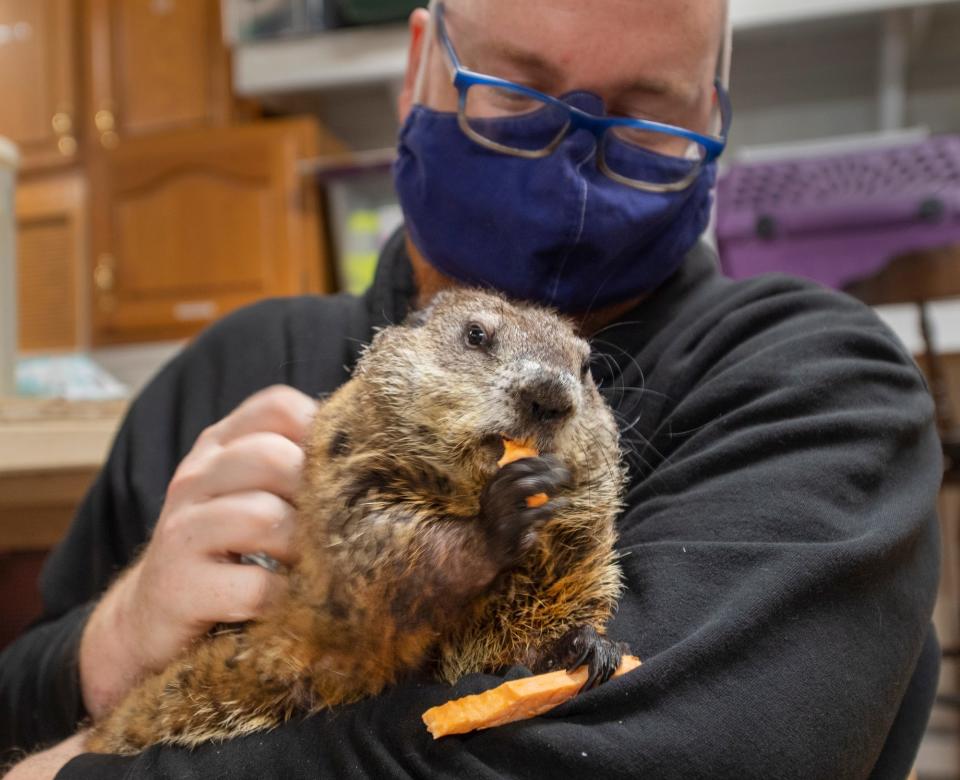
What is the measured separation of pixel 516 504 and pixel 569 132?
657mm

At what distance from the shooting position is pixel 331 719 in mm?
894

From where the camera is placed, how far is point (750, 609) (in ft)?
2.74

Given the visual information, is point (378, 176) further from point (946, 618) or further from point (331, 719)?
point (331, 719)

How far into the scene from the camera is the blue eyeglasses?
1275 mm

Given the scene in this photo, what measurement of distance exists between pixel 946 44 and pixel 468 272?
434 cm

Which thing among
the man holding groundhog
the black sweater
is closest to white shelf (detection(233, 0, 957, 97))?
the man holding groundhog

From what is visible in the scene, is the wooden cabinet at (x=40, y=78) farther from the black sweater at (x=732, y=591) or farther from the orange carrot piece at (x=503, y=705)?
the orange carrot piece at (x=503, y=705)

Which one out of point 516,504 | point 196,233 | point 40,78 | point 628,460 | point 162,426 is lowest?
point 196,233

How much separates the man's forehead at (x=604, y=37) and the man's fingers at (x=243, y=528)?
73 cm

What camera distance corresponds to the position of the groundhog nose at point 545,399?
0.96 m

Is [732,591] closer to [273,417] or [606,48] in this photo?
[273,417]

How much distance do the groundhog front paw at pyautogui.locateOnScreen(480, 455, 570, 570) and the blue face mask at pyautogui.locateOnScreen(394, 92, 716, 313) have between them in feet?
1.63

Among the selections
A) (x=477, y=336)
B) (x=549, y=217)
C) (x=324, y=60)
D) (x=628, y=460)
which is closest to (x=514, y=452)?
(x=477, y=336)

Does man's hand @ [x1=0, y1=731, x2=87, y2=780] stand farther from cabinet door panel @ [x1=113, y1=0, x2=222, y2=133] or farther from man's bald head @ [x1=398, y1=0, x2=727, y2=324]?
cabinet door panel @ [x1=113, y1=0, x2=222, y2=133]
